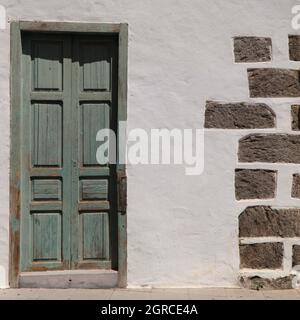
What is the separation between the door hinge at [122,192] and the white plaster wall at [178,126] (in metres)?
0.04

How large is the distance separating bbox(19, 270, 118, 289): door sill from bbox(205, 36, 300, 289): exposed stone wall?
115 cm

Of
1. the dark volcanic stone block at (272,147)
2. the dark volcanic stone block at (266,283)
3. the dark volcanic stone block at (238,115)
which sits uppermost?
the dark volcanic stone block at (238,115)

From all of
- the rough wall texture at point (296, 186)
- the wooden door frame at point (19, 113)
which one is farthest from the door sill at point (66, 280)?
the rough wall texture at point (296, 186)

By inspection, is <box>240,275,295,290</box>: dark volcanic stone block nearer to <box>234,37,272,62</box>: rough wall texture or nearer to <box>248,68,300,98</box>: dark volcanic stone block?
<box>248,68,300,98</box>: dark volcanic stone block

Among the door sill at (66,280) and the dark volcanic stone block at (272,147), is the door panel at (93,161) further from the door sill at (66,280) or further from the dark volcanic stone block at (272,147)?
the dark volcanic stone block at (272,147)

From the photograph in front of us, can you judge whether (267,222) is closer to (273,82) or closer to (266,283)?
(266,283)

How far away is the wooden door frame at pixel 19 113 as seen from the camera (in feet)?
16.7

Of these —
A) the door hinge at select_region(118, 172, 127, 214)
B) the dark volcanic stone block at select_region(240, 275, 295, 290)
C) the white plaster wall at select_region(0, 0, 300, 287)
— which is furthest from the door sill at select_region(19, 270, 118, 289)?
the dark volcanic stone block at select_region(240, 275, 295, 290)

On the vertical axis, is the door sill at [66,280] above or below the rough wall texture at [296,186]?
below

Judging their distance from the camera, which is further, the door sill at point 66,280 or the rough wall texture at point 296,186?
the rough wall texture at point 296,186

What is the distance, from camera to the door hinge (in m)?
5.14

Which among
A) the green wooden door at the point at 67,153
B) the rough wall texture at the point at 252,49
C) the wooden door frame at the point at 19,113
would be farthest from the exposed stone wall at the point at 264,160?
the green wooden door at the point at 67,153

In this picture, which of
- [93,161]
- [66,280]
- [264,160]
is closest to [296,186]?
[264,160]

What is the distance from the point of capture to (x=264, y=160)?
5195 mm
